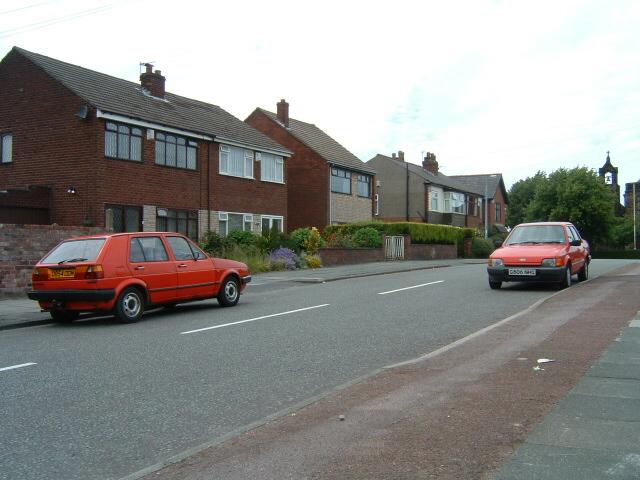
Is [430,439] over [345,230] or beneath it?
beneath

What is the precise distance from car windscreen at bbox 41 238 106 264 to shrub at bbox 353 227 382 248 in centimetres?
1993

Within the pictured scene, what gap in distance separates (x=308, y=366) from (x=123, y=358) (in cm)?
235

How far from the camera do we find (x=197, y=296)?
505 inches

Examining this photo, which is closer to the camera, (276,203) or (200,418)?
(200,418)

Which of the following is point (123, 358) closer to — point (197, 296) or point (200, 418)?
point (200, 418)

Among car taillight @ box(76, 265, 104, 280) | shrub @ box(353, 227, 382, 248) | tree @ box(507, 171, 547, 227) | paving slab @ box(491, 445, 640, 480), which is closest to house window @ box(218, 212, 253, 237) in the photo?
shrub @ box(353, 227, 382, 248)

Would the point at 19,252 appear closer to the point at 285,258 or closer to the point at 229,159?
the point at 285,258

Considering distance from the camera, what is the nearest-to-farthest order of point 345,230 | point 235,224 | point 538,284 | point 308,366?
point 308,366 < point 538,284 < point 235,224 < point 345,230

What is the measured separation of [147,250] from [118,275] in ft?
3.18

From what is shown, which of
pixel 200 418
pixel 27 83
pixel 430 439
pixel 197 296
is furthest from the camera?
pixel 27 83

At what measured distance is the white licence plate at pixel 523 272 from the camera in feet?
49.3

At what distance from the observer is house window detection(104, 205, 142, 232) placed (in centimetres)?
2312

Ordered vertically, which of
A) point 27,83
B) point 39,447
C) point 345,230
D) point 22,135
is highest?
point 27,83

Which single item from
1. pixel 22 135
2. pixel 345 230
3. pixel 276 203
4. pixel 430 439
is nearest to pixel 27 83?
pixel 22 135
